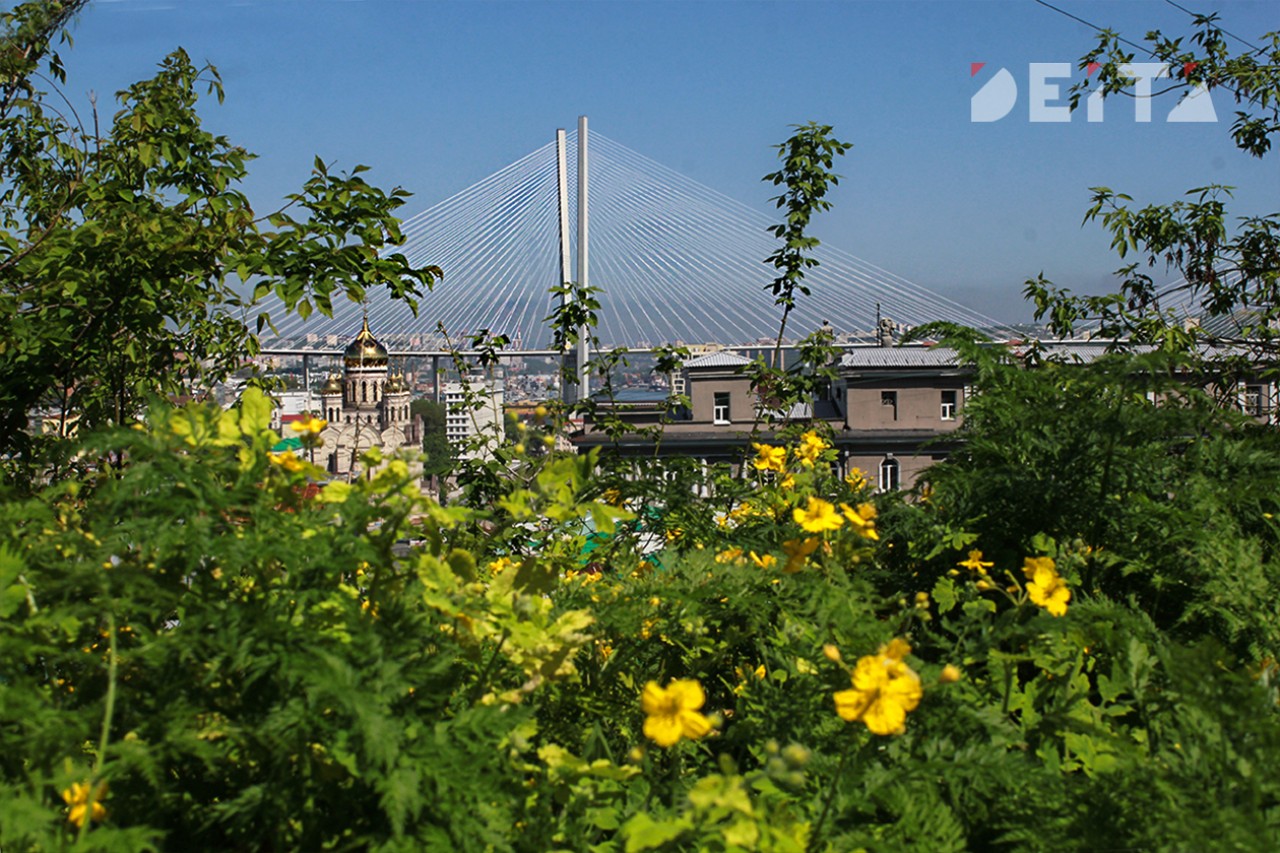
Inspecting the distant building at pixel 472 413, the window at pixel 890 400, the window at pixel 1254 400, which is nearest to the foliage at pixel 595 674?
the window at pixel 1254 400

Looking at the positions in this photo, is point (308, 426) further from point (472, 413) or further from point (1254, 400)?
point (1254, 400)

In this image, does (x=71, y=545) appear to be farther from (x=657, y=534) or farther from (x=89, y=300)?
(x=89, y=300)

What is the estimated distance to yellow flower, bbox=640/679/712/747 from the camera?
0.78m

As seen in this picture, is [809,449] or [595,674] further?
[809,449]

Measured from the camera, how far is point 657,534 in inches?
68.7

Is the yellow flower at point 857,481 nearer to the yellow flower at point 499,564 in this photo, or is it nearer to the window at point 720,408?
the yellow flower at point 499,564

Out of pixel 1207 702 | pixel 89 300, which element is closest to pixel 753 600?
pixel 1207 702

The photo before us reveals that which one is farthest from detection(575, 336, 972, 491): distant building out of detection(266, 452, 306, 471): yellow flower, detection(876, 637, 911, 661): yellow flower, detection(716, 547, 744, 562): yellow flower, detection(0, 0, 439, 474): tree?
detection(876, 637, 911, 661): yellow flower

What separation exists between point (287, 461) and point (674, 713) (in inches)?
16.4

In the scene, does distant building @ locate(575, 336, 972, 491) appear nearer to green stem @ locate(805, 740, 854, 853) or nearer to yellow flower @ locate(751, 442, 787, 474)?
yellow flower @ locate(751, 442, 787, 474)

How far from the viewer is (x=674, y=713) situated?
793mm

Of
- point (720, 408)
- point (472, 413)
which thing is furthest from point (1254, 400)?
point (720, 408)

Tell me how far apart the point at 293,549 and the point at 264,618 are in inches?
2.1

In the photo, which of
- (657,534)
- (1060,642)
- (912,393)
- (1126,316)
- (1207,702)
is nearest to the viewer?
(1207,702)
